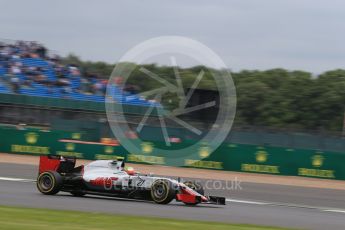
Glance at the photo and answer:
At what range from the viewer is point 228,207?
1242cm

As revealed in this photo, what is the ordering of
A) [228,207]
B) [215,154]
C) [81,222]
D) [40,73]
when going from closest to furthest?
[81,222] < [228,207] < [215,154] < [40,73]

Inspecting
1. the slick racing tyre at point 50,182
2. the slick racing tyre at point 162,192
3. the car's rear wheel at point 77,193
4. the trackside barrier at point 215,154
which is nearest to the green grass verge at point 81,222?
the slick racing tyre at point 162,192

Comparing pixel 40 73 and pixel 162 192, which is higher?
pixel 40 73

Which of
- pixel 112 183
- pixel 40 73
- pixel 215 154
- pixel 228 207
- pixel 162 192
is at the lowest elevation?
pixel 228 207

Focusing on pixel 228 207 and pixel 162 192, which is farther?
pixel 228 207

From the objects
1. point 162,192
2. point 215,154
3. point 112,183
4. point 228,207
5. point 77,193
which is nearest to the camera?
point 162,192

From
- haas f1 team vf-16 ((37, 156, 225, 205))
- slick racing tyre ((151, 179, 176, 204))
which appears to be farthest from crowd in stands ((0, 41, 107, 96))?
slick racing tyre ((151, 179, 176, 204))

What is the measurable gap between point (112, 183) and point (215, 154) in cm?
1238

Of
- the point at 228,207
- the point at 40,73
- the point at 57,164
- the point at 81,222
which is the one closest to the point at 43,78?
the point at 40,73

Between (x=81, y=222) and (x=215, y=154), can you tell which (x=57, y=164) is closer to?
(x=81, y=222)

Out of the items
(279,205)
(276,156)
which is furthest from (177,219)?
(276,156)

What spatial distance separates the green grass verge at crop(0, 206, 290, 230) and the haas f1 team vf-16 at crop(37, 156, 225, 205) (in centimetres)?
227

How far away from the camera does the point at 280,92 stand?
180 feet

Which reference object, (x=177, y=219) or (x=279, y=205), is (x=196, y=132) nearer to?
(x=279, y=205)
